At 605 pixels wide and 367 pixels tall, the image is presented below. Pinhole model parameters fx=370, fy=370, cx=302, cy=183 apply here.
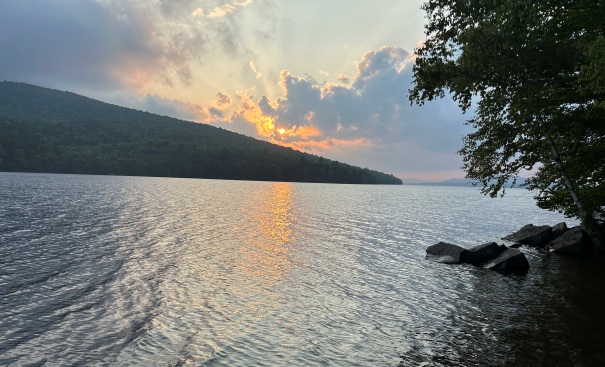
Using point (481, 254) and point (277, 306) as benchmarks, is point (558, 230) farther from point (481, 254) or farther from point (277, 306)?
point (277, 306)

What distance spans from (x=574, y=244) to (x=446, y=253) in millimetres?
12517

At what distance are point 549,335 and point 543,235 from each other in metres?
29.9

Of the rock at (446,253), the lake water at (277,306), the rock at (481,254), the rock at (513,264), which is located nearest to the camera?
the lake water at (277,306)

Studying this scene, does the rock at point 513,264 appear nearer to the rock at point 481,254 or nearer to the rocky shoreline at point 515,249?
the rocky shoreline at point 515,249

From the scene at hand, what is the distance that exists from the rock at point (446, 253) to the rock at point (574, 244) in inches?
439

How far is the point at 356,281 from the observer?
23984mm

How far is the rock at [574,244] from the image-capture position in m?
33.9

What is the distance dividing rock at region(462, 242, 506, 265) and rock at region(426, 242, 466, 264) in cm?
49

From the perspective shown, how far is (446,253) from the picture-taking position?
3234cm

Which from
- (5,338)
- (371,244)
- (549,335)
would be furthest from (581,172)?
(5,338)

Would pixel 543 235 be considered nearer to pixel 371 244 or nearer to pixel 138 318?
pixel 371 244

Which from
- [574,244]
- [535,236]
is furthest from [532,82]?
[535,236]

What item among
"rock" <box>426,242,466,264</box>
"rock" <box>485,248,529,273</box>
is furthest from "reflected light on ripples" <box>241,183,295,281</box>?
"rock" <box>485,248,529,273</box>

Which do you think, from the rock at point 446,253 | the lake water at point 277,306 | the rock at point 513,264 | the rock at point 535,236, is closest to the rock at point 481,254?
the rock at point 446,253
